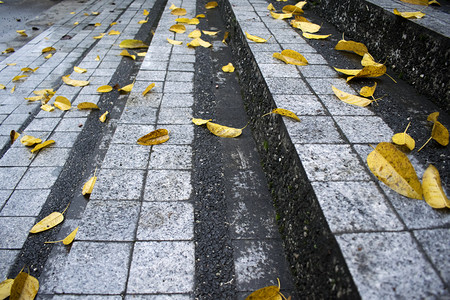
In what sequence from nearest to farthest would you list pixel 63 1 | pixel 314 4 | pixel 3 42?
pixel 314 4 < pixel 3 42 < pixel 63 1

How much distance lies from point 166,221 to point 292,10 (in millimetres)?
2785

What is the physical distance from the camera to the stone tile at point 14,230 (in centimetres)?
168

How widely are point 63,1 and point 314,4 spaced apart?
5977mm

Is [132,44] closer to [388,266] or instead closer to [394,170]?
[394,170]

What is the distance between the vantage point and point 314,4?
3.40 m

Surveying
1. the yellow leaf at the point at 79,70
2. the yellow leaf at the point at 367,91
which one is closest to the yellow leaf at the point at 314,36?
the yellow leaf at the point at 367,91

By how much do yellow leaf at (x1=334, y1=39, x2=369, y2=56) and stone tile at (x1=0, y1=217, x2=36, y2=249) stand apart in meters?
2.42

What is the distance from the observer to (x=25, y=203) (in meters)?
1.94

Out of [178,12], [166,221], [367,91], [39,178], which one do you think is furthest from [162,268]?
[178,12]

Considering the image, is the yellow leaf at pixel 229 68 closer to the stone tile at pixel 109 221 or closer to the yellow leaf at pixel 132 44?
the yellow leaf at pixel 132 44

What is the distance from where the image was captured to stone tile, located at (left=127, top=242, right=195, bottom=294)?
1.24 metres

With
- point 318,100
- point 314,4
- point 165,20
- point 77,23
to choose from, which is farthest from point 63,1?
point 318,100

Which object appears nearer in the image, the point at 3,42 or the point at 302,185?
the point at 302,185

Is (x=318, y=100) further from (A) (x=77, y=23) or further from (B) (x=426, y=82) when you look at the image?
(A) (x=77, y=23)
